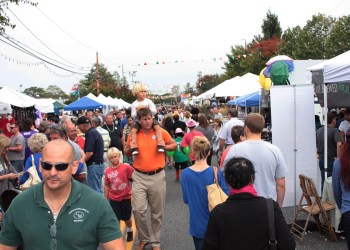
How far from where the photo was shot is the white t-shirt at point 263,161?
→ 413cm

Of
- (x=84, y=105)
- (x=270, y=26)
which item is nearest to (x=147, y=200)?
(x=84, y=105)

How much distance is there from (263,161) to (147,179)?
5.84 ft

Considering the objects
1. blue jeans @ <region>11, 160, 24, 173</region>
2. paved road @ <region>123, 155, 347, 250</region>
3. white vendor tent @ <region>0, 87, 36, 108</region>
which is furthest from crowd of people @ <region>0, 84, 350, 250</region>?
white vendor tent @ <region>0, 87, 36, 108</region>

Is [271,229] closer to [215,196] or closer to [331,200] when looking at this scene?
[215,196]

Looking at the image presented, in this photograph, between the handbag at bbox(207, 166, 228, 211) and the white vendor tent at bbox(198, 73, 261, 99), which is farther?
the white vendor tent at bbox(198, 73, 261, 99)

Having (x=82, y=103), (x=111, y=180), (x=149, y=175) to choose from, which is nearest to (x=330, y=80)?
(x=149, y=175)

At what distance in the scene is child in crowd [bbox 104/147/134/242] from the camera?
6.00m

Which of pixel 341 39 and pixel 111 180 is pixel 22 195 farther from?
pixel 341 39

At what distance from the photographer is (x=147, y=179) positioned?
5305mm

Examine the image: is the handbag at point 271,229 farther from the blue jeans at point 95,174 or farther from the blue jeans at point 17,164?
the blue jeans at point 17,164

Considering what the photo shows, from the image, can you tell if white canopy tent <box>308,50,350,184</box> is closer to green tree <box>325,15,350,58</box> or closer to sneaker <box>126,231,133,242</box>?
sneaker <box>126,231,133,242</box>

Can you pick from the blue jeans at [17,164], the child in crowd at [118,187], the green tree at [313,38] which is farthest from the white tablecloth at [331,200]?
the green tree at [313,38]

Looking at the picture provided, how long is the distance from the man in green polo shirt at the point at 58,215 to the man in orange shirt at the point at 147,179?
286cm

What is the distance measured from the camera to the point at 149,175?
17.4 feet
